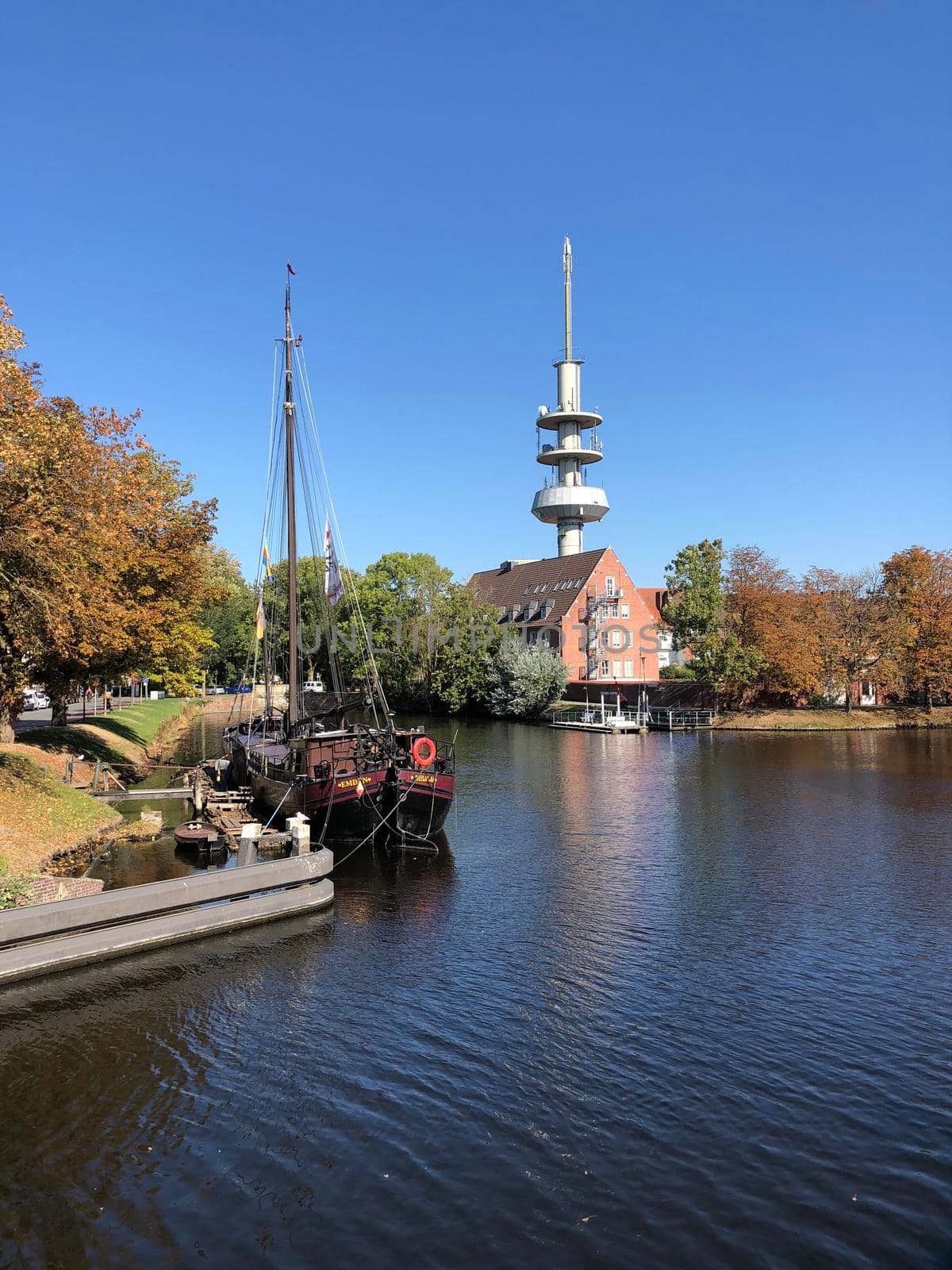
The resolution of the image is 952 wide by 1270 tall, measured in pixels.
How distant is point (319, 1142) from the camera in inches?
426

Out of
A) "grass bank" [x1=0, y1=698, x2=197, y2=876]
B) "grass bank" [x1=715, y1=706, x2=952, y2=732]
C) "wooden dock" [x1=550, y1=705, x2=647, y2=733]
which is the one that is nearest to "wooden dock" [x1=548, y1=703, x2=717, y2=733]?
"wooden dock" [x1=550, y1=705, x2=647, y2=733]

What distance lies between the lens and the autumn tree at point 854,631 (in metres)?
69.9

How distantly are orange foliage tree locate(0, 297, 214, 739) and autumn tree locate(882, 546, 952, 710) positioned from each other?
55209mm

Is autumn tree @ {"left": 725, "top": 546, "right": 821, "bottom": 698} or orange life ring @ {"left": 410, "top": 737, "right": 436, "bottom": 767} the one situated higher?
autumn tree @ {"left": 725, "top": 546, "right": 821, "bottom": 698}

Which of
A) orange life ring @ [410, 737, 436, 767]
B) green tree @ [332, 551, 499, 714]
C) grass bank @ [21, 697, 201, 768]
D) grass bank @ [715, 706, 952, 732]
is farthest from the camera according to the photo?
green tree @ [332, 551, 499, 714]

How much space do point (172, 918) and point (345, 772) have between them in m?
8.95

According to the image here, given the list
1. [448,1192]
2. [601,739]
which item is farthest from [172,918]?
[601,739]

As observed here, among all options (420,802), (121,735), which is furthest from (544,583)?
(420,802)

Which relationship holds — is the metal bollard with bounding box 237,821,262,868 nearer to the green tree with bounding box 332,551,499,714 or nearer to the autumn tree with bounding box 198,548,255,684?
the green tree with bounding box 332,551,499,714

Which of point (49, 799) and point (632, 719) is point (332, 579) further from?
point (632, 719)

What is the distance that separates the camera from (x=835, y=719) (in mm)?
68750

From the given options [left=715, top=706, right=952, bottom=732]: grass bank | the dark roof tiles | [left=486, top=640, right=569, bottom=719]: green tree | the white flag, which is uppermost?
the dark roof tiles

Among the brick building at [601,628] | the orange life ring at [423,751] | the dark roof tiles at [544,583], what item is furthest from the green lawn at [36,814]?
the dark roof tiles at [544,583]

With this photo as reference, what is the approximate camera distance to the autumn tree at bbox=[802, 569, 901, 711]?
69938mm
